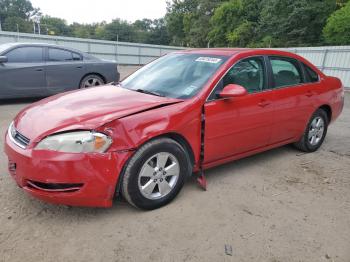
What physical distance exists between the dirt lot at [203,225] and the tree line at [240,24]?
81.1 feet

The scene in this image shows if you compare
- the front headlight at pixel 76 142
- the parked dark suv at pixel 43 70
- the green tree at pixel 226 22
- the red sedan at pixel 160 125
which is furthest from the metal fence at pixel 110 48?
the front headlight at pixel 76 142

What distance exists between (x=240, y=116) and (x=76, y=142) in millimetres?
1814

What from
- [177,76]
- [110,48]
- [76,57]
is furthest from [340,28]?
[177,76]

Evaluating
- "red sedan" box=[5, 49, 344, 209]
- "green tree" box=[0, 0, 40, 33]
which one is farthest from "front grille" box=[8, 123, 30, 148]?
"green tree" box=[0, 0, 40, 33]

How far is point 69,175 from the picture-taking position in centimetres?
251

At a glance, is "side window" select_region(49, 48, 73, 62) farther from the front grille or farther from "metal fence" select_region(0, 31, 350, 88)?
"metal fence" select_region(0, 31, 350, 88)

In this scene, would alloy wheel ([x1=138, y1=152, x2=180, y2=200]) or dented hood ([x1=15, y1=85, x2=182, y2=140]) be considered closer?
dented hood ([x1=15, y1=85, x2=182, y2=140])

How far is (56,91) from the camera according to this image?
25.0 feet

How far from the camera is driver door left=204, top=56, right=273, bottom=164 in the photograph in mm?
3305

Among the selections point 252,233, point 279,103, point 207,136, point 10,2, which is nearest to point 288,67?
Answer: point 279,103

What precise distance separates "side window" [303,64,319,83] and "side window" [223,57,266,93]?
1.01 m

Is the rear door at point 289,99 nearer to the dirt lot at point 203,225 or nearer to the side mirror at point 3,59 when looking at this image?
the dirt lot at point 203,225

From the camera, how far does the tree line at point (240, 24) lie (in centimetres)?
2853

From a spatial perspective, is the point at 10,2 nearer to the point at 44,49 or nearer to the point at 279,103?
the point at 44,49
